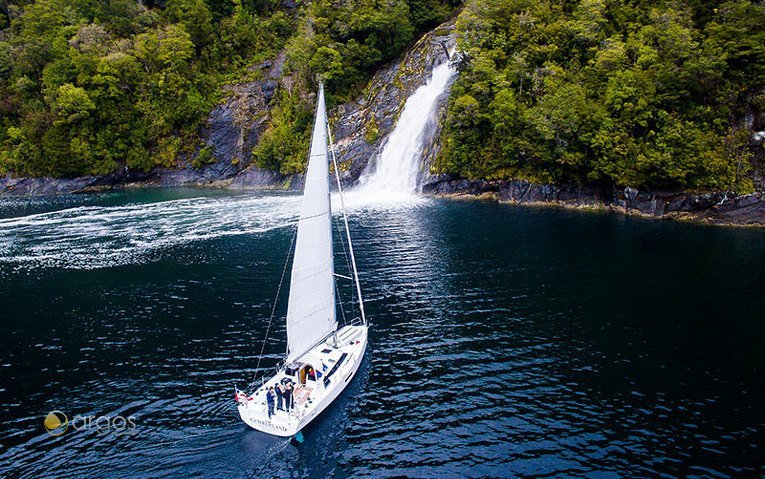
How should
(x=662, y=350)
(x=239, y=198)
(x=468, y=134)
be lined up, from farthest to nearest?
(x=239, y=198)
(x=468, y=134)
(x=662, y=350)

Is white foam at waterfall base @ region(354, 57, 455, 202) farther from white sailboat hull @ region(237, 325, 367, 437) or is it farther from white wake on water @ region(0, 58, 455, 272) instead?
white sailboat hull @ region(237, 325, 367, 437)

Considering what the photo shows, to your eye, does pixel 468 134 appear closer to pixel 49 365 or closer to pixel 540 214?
pixel 540 214

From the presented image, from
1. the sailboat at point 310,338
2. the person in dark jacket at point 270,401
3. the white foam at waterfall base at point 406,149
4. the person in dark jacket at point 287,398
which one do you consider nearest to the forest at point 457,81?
the white foam at waterfall base at point 406,149

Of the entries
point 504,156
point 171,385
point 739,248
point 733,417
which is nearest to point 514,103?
point 504,156

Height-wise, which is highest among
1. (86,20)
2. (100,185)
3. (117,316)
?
(86,20)

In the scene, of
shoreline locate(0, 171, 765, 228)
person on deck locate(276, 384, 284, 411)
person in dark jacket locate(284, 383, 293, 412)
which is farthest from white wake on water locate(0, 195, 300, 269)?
person in dark jacket locate(284, 383, 293, 412)

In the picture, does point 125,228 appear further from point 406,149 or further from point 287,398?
point 287,398

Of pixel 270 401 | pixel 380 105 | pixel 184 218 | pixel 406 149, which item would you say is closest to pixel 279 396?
pixel 270 401
